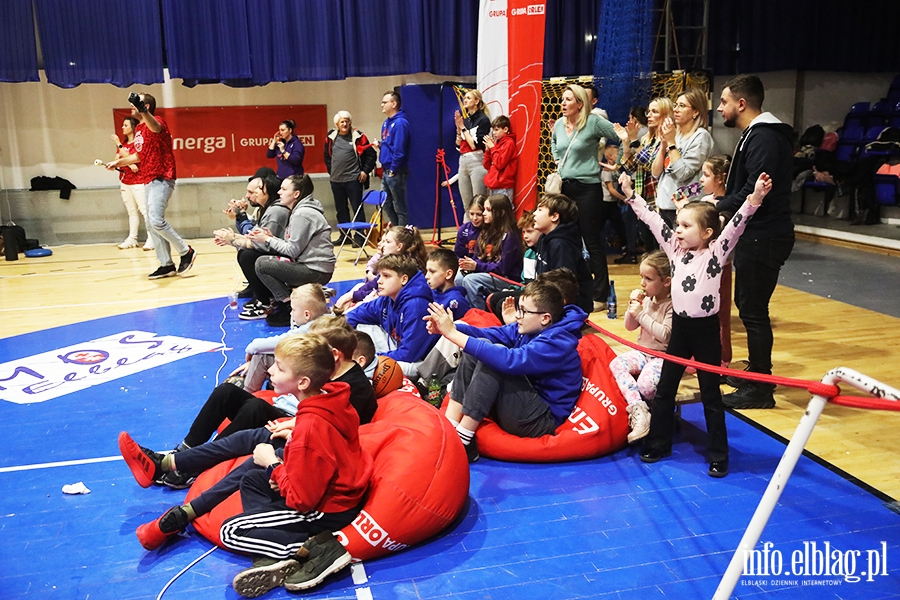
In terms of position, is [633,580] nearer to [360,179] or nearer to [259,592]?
[259,592]

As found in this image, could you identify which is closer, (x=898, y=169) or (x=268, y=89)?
(x=898, y=169)

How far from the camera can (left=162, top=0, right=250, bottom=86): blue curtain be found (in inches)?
414

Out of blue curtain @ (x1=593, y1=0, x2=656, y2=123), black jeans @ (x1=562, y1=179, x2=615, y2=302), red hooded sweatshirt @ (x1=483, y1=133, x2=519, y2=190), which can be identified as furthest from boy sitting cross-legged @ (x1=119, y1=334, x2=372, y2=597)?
blue curtain @ (x1=593, y1=0, x2=656, y2=123)

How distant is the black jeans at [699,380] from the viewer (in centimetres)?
388

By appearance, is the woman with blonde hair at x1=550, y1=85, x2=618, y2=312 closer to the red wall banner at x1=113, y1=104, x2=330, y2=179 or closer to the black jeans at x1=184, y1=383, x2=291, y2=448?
the black jeans at x1=184, y1=383, x2=291, y2=448

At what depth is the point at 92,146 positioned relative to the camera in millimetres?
11391

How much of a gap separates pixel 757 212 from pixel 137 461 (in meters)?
3.58

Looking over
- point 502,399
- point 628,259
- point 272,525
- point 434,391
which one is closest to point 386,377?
point 434,391

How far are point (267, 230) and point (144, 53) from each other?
16.8 ft

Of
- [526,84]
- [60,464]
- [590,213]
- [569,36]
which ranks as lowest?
[60,464]

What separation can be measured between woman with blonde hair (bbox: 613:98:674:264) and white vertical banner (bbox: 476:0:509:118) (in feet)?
4.33

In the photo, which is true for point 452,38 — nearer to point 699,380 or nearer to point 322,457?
point 699,380

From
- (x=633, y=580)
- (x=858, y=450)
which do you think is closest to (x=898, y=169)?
(x=858, y=450)

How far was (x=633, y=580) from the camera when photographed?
9.82 feet
